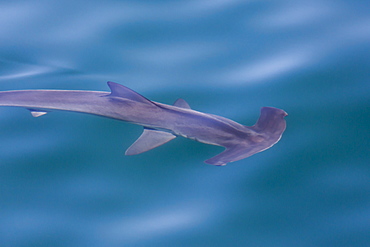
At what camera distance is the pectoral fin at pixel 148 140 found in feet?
17.2

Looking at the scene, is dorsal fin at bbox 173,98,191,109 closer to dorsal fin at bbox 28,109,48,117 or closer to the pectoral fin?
the pectoral fin

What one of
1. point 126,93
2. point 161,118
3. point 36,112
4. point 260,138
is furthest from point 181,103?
point 36,112

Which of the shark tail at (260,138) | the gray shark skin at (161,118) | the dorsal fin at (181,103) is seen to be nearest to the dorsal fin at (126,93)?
the gray shark skin at (161,118)

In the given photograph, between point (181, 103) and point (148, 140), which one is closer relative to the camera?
point (148, 140)

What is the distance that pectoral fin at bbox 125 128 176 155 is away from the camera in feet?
17.2

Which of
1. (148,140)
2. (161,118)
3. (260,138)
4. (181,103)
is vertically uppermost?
(181,103)

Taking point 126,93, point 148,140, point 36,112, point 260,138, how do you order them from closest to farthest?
point 260,138 → point 148,140 → point 126,93 → point 36,112

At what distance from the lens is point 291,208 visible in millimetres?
4559

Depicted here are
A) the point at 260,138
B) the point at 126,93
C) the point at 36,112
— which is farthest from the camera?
the point at 36,112

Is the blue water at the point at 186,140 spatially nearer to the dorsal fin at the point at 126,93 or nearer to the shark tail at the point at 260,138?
the shark tail at the point at 260,138

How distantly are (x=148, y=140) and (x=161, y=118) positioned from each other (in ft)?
1.07

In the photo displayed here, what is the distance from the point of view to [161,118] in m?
5.41

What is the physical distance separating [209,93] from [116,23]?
2.50 meters

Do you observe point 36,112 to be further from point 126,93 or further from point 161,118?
point 161,118
